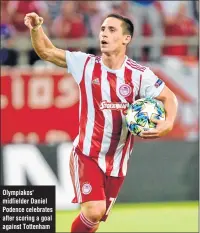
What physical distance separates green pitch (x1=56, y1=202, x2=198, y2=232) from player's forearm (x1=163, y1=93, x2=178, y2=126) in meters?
2.86

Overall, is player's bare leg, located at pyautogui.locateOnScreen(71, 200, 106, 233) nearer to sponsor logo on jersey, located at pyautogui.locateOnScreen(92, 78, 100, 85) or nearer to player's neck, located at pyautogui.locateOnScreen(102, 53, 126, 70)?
sponsor logo on jersey, located at pyautogui.locateOnScreen(92, 78, 100, 85)

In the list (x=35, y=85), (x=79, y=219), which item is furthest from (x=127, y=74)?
(x=35, y=85)

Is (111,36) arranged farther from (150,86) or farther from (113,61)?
(150,86)

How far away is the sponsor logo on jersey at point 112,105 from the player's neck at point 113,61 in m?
0.31

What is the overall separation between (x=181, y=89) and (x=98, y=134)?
254 inches

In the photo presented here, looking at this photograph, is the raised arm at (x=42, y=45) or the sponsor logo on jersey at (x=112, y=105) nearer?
the raised arm at (x=42, y=45)

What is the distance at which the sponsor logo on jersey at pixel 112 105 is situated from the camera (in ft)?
26.7

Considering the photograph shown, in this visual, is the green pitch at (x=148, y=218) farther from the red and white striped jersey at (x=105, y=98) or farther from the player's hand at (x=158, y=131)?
the player's hand at (x=158, y=131)

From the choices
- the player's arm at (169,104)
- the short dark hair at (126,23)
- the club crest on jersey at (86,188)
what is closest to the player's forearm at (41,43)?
the short dark hair at (126,23)

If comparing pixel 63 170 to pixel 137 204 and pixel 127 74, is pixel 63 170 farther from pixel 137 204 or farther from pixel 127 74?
pixel 127 74

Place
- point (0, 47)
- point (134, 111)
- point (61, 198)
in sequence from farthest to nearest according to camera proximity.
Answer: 1. point (0, 47)
2. point (61, 198)
3. point (134, 111)

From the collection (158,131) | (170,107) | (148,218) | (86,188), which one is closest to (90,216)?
(86,188)

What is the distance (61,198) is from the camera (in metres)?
12.5

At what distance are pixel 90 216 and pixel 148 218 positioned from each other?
12.5 ft
